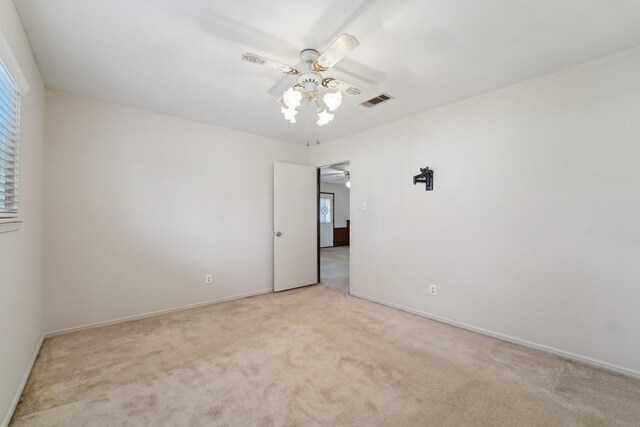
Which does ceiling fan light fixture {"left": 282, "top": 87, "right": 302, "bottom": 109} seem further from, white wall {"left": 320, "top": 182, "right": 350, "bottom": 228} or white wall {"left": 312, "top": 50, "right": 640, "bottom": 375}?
white wall {"left": 320, "top": 182, "right": 350, "bottom": 228}

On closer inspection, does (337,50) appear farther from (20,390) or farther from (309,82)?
(20,390)

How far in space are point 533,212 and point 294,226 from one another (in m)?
3.04

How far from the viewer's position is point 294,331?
2754 mm

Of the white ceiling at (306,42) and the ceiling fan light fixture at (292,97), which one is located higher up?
the white ceiling at (306,42)

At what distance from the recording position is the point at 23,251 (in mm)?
1939

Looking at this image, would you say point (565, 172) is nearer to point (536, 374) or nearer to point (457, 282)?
point (457, 282)

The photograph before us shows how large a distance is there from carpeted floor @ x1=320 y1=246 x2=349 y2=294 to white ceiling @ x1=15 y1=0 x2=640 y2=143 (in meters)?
3.00

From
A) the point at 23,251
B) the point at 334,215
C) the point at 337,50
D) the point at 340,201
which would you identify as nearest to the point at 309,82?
the point at 337,50

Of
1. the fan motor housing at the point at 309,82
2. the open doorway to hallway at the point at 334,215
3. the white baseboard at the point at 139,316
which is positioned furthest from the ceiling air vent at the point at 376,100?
the open doorway to hallway at the point at 334,215

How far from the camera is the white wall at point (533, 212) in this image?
2.04m

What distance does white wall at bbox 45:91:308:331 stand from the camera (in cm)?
270

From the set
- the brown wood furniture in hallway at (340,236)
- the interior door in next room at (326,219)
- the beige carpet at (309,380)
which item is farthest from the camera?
the brown wood furniture in hallway at (340,236)

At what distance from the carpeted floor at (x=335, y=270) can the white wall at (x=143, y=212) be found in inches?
46.8

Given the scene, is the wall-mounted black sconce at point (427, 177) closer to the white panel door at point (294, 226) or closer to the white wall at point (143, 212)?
the white panel door at point (294, 226)
